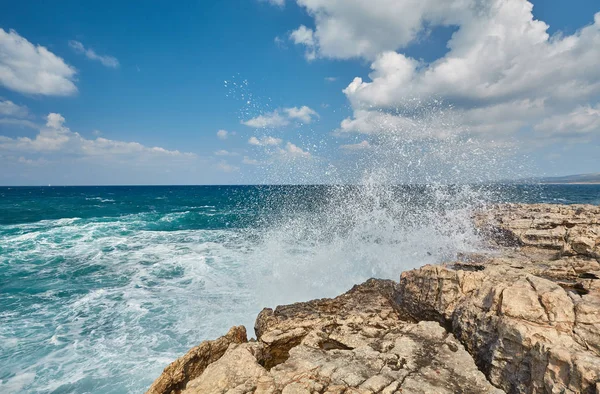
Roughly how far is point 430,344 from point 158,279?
47.0ft

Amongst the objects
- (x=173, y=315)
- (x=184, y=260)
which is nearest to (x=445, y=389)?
(x=173, y=315)

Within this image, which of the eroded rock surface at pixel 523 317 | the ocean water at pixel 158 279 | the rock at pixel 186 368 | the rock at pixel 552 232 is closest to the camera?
the eroded rock surface at pixel 523 317

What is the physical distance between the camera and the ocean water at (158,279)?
878cm

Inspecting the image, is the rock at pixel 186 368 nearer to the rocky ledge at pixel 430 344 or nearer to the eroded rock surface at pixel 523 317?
the rocky ledge at pixel 430 344

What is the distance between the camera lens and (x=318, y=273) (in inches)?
579

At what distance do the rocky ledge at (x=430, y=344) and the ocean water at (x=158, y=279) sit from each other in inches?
166

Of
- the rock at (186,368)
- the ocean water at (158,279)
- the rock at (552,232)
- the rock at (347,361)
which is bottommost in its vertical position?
the ocean water at (158,279)

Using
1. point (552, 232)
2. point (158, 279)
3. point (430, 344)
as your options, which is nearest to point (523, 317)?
point (430, 344)

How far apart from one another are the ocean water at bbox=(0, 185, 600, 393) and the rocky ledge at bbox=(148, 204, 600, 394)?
4.22 m

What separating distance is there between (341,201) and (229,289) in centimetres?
2018

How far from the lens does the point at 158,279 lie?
50.9 ft

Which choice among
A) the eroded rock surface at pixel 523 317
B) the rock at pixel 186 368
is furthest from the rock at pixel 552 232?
the rock at pixel 186 368

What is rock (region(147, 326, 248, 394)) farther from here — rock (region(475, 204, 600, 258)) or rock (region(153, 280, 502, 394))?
rock (region(475, 204, 600, 258))

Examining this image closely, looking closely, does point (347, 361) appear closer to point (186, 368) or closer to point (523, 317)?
point (523, 317)
